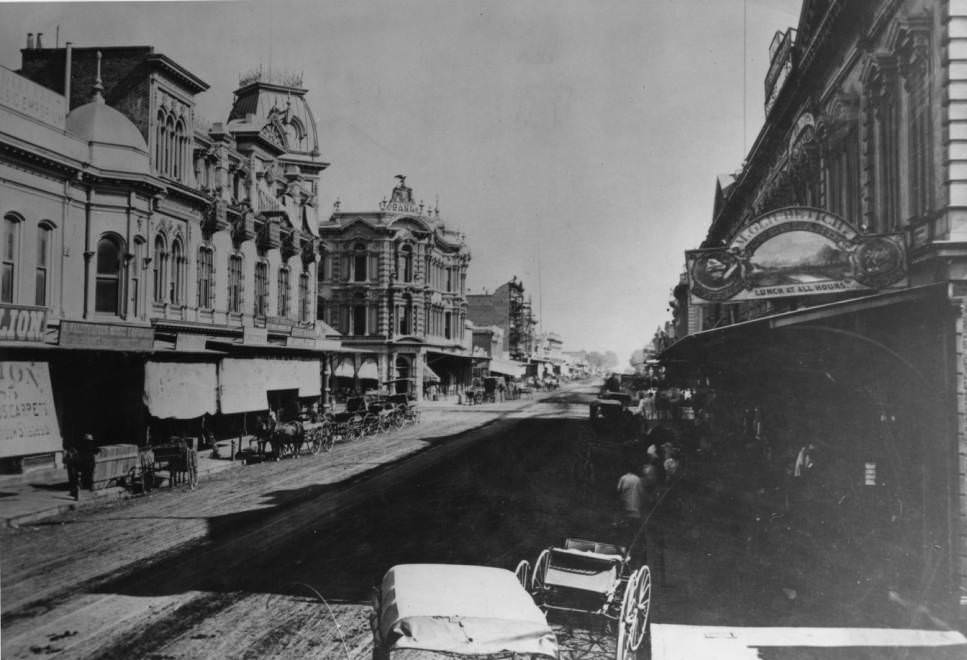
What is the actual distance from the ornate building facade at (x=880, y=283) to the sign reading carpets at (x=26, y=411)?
44.5 ft

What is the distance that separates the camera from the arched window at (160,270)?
A: 74.8 feet

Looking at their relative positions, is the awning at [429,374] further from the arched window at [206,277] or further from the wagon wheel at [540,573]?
the wagon wheel at [540,573]

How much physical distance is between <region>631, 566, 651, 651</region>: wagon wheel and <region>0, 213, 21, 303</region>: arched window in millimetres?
16066

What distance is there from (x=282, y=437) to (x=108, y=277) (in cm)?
726

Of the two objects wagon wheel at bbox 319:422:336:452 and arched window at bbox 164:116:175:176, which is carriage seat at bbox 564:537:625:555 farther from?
arched window at bbox 164:116:175:176

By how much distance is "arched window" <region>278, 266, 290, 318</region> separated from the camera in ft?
108

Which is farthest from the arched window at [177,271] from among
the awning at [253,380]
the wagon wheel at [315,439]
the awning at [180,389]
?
the wagon wheel at [315,439]

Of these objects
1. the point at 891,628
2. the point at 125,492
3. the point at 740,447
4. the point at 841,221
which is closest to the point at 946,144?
the point at 841,221

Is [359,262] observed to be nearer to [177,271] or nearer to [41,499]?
[177,271]

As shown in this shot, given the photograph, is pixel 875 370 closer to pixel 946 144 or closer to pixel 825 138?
pixel 946 144

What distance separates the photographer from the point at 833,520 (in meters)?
11.8

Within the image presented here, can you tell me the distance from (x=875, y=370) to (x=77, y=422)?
64.1 feet

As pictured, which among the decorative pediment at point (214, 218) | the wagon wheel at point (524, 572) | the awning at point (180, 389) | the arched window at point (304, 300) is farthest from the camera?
the arched window at point (304, 300)

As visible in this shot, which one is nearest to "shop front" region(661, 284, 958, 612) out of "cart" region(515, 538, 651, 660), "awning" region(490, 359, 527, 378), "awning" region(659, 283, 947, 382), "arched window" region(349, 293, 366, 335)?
"awning" region(659, 283, 947, 382)
